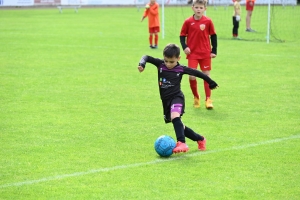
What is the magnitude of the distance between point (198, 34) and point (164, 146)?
427cm

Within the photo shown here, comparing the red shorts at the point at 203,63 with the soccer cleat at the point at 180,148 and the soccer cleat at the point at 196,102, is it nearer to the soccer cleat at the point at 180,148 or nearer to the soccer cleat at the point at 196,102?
the soccer cleat at the point at 196,102

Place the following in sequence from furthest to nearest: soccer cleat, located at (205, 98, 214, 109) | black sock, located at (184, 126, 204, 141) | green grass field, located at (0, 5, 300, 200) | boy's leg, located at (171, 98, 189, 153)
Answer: soccer cleat, located at (205, 98, 214, 109) → black sock, located at (184, 126, 204, 141) → boy's leg, located at (171, 98, 189, 153) → green grass field, located at (0, 5, 300, 200)

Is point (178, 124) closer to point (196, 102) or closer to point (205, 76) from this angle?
point (205, 76)

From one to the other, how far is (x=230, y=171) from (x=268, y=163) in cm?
66

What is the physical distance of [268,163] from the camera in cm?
833

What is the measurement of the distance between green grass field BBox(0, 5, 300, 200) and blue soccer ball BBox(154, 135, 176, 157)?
0.09m

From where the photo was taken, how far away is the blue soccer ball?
8.57 metres

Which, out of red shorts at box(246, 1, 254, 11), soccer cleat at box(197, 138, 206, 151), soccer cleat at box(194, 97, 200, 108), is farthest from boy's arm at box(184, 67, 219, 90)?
red shorts at box(246, 1, 254, 11)

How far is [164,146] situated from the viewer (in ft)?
28.1

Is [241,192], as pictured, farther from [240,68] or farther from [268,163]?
[240,68]

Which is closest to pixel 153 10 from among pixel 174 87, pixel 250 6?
pixel 250 6

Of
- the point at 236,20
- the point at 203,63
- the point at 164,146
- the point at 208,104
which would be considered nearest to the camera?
the point at 164,146

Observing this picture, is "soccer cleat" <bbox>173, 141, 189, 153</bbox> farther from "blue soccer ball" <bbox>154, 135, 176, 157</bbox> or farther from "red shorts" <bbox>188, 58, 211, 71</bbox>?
"red shorts" <bbox>188, 58, 211, 71</bbox>

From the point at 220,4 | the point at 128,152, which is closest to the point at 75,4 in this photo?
the point at 220,4
